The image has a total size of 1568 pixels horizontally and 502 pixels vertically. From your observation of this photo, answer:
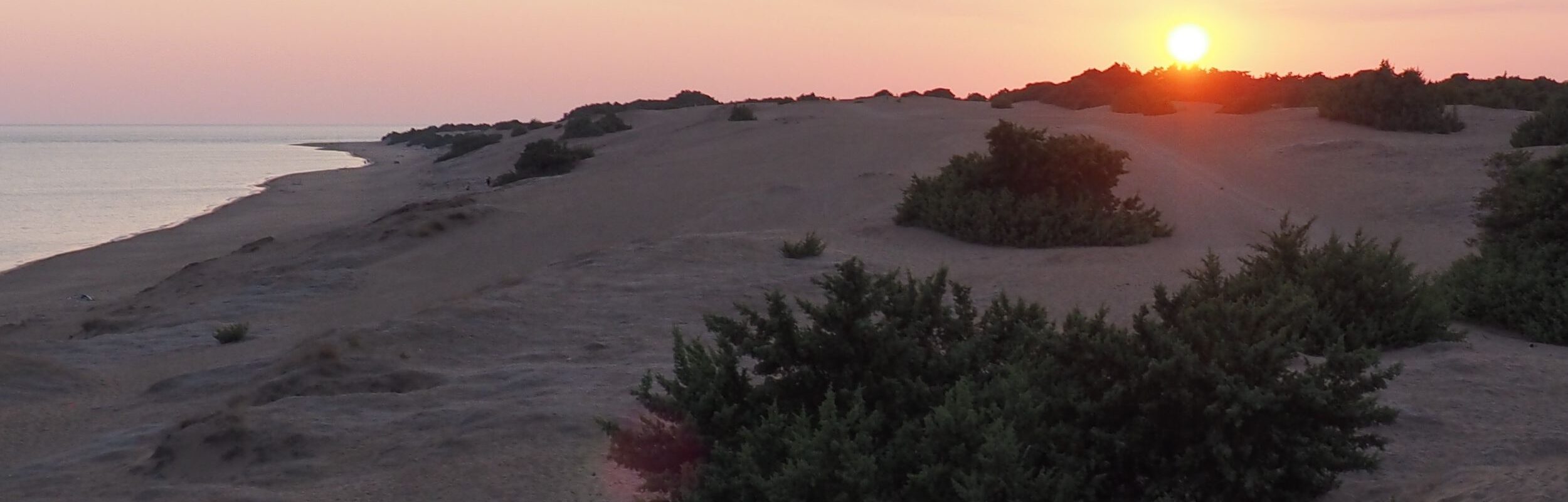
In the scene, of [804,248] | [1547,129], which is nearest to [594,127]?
[1547,129]

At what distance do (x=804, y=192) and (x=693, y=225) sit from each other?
2.52 meters

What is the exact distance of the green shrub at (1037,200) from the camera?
13773 mm

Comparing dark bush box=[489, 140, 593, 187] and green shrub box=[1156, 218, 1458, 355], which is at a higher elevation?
green shrub box=[1156, 218, 1458, 355]

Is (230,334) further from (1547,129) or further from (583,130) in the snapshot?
(583,130)

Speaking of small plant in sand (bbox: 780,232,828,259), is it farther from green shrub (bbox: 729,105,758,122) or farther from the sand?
green shrub (bbox: 729,105,758,122)

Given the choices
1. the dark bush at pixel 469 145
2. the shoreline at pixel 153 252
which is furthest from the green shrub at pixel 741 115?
the dark bush at pixel 469 145

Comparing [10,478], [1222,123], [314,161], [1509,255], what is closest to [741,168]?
[1222,123]

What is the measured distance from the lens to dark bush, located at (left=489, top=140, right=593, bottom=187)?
27.2 meters

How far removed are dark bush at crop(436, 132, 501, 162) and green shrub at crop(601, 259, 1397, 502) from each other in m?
42.2

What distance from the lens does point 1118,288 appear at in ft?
37.3

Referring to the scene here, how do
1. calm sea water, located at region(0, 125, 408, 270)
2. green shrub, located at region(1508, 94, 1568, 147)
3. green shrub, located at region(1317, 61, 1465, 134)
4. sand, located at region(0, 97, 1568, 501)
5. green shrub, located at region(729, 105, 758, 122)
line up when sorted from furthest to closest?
green shrub, located at region(729, 105, 758, 122), calm sea water, located at region(0, 125, 408, 270), green shrub, located at region(1317, 61, 1465, 134), green shrub, located at region(1508, 94, 1568, 147), sand, located at region(0, 97, 1568, 501)

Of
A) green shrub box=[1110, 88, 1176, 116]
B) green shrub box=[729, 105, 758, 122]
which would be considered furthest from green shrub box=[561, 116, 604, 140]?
green shrub box=[1110, 88, 1176, 116]

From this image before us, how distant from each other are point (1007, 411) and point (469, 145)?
1904 inches

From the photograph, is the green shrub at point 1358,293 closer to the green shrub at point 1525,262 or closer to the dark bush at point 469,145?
the green shrub at point 1525,262
